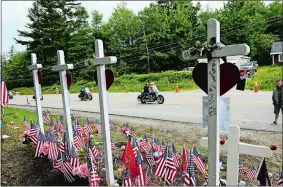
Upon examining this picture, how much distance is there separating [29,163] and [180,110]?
696cm

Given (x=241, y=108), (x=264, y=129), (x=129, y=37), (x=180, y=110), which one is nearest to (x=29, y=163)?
(x=264, y=129)

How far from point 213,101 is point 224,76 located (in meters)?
0.23

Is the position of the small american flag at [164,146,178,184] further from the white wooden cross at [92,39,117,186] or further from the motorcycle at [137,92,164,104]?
the motorcycle at [137,92,164,104]

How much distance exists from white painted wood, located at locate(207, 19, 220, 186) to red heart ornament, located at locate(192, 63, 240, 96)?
0.20 feet

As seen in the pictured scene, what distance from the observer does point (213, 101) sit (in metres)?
2.20

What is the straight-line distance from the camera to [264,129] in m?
6.80

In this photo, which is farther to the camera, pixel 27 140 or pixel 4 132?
pixel 4 132

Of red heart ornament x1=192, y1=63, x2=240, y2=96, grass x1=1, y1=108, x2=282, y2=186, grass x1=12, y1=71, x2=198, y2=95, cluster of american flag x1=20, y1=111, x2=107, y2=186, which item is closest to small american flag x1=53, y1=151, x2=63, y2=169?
cluster of american flag x1=20, y1=111, x2=107, y2=186

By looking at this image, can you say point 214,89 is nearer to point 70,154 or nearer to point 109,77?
point 109,77

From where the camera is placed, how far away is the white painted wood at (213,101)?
2150 mm

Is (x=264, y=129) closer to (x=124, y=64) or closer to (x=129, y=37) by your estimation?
(x=124, y=64)

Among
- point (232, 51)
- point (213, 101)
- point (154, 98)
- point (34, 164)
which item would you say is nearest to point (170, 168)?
point (213, 101)

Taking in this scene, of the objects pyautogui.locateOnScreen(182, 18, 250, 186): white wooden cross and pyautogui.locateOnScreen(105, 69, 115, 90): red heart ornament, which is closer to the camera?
pyautogui.locateOnScreen(182, 18, 250, 186): white wooden cross

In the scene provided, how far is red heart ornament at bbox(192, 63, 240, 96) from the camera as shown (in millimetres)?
2146
